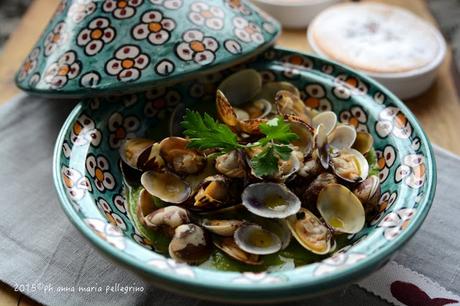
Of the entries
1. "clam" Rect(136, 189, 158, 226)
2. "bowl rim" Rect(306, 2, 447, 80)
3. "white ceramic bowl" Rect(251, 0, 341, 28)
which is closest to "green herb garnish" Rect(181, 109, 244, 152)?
"clam" Rect(136, 189, 158, 226)

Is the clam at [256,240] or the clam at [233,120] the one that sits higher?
the clam at [233,120]

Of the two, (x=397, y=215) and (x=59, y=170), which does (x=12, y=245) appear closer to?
(x=59, y=170)

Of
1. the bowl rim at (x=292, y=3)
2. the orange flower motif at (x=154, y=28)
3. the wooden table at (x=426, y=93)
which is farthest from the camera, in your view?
the bowl rim at (x=292, y=3)

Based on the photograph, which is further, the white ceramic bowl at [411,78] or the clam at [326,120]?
the white ceramic bowl at [411,78]

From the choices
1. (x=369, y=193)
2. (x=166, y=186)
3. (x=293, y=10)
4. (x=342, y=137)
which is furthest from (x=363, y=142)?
(x=293, y=10)

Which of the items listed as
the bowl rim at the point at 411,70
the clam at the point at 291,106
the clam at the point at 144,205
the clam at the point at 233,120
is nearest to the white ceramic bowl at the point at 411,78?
the bowl rim at the point at 411,70

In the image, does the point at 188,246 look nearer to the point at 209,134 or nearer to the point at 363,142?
the point at 209,134

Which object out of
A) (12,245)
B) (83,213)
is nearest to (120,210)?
(83,213)

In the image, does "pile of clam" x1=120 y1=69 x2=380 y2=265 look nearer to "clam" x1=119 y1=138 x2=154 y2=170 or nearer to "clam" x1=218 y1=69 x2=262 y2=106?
"clam" x1=119 y1=138 x2=154 y2=170

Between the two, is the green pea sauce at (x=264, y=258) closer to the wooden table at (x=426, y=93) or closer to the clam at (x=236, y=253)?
the clam at (x=236, y=253)
